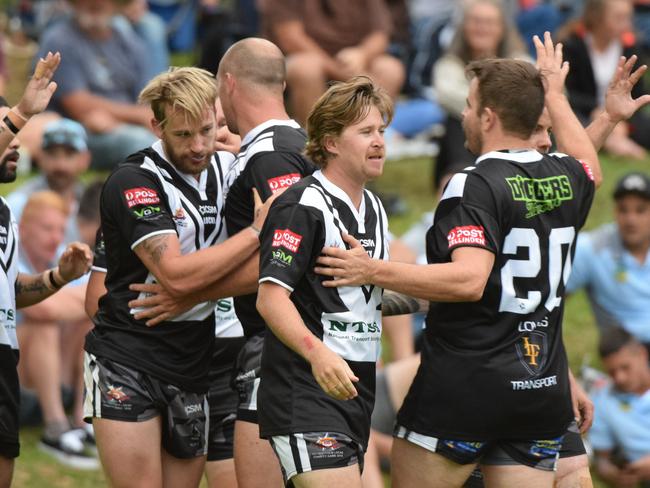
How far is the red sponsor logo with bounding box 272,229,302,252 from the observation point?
4613mm

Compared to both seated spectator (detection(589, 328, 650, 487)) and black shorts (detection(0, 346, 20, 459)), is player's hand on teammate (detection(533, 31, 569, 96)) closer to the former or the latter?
black shorts (detection(0, 346, 20, 459))

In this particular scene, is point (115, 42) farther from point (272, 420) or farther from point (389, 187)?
point (272, 420)

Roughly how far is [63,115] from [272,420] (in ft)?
22.8

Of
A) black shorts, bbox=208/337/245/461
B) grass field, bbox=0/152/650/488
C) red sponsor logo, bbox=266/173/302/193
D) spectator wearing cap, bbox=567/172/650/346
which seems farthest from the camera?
spectator wearing cap, bbox=567/172/650/346

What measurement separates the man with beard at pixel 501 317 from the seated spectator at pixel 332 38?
5747 mm

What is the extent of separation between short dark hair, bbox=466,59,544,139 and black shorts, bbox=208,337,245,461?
65.1 inches

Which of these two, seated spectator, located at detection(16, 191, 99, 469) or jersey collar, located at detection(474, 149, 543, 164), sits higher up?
jersey collar, located at detection(474, 149, 543, 164)

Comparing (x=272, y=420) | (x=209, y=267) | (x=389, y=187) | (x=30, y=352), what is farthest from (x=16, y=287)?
(x=389, y=187)

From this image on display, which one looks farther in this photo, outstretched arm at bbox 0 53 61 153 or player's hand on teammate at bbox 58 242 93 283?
player's hand on teammate at bbox 58 242 93 283

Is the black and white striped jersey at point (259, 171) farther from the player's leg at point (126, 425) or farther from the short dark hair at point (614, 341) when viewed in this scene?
the short dark hair at point (614, 341)

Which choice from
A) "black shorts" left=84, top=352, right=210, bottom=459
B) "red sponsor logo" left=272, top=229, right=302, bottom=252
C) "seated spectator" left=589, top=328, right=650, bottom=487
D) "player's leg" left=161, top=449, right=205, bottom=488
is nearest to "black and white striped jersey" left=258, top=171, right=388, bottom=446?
"red sponsor logo" left=272, top=229, right=302, bottom=252

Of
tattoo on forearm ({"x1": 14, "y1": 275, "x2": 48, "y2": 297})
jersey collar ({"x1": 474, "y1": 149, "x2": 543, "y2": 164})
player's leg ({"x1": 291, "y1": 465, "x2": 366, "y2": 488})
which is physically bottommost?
player's leg ({"x1": 291, "y1": 465, "x2": 366, "y2": 488})

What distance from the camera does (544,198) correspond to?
16.3ft

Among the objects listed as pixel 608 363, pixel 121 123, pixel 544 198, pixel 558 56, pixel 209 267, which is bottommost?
pixel 608 363
